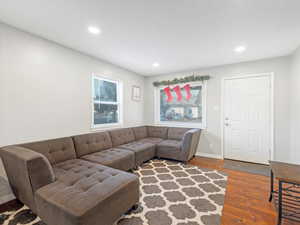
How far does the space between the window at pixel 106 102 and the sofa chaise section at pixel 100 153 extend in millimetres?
429

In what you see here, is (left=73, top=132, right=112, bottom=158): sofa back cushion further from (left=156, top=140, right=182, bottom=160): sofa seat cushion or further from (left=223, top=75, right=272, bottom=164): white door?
(left=223, top=75, right=272, bottom=164): white door

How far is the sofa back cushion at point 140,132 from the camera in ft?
12.7

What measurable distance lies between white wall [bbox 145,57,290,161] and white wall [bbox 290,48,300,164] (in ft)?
0.49

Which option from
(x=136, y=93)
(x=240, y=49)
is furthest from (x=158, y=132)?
(x=240, y=49)

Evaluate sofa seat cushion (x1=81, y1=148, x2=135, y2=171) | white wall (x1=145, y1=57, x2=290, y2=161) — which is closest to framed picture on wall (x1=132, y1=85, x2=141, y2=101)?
white wall (x1=145, y1=57, x2=290, y2=161)

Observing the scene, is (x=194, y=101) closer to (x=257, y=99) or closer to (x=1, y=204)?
(x=257, y=99)

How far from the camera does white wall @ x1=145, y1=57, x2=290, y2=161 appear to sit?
298 centimetres

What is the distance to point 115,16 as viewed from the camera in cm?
175

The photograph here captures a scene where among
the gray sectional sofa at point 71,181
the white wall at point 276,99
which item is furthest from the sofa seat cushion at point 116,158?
the white wall at point 276,99

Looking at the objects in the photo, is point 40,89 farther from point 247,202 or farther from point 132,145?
point 247,202

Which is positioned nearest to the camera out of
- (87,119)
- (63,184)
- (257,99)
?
(63,184)

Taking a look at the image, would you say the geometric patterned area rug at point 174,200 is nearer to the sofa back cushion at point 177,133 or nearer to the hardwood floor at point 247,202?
the hardwood floor at point 247,202

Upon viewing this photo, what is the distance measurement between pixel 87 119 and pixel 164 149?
1.87 m

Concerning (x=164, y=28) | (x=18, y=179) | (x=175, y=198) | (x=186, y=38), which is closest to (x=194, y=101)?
(x=186, y=38)
